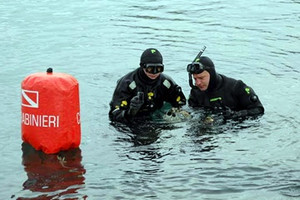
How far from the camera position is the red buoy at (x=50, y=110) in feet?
24.8

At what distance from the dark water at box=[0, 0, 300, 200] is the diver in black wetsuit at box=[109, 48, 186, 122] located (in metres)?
0.30

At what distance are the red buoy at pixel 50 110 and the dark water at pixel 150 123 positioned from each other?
307 millimetres

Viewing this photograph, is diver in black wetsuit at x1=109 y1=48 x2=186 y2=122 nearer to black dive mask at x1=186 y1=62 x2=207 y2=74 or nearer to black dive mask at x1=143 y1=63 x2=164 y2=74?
black dive mask at x1=143 y1=63 x2=164 y2=74

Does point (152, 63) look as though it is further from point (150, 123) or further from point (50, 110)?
point (50, 110)

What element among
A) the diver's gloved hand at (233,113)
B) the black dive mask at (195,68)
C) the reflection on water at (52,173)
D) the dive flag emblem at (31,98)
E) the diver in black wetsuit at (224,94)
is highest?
the black dive mask at (195,68)

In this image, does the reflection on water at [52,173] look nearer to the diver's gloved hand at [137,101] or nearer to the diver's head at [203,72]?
the diver's gloved hand at [137,101]

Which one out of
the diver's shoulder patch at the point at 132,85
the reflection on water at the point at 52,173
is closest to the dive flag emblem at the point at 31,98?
the reflection on water at the point at 52,173

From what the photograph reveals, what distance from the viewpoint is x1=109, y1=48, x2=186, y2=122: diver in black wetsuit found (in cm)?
910

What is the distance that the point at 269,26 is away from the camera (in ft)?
52.6

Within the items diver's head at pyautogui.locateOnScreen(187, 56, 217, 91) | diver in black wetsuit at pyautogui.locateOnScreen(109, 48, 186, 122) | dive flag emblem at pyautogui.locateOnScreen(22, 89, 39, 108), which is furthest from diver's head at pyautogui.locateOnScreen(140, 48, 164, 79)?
dive flag emblem at pyautogui.locateOnScreen(22, 89, 39, 108)

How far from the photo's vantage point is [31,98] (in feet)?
25.0

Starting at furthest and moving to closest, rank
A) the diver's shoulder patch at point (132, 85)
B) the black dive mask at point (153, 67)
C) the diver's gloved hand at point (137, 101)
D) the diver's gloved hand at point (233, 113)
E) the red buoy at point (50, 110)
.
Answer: the diver's gloved hand at point (233, 113) < the diver's shoulder patch at point (132, 85) < the black dive mask at point (153, 67) < the diver's gloved hand at point (137, 101) < the red buoy at point (50, 110)

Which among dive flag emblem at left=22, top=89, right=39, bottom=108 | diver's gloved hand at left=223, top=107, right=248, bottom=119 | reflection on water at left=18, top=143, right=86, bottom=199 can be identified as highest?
dive flag emblem at left=22, top=89, right=39, bottom=108

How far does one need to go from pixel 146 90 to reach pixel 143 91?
5cm
